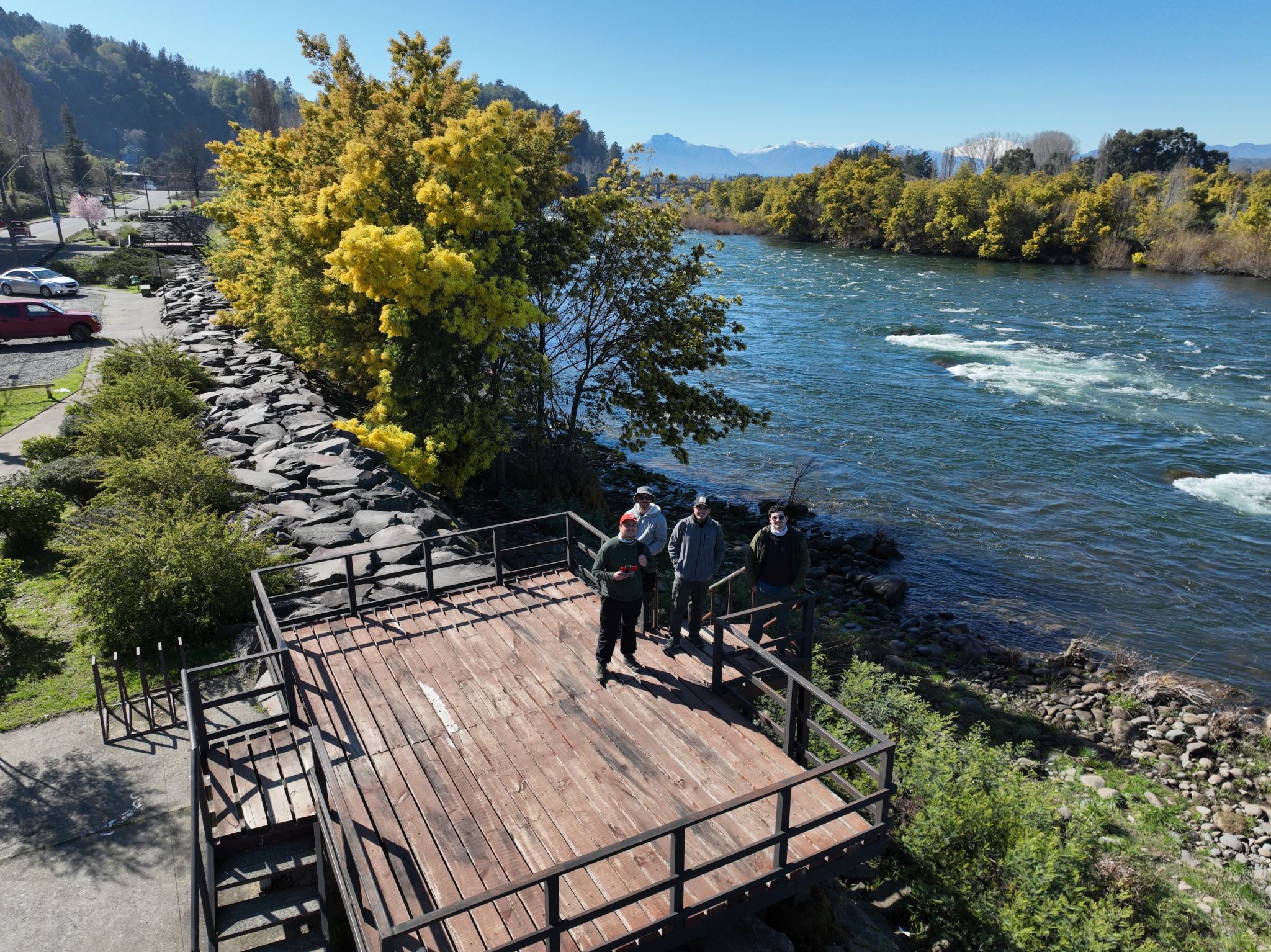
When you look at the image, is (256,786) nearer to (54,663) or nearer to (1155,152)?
(54,663)

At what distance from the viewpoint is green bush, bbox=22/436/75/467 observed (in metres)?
16.1

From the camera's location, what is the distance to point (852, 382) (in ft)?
108

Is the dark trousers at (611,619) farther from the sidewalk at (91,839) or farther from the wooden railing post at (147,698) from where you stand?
the wooden railing post at (147,698)

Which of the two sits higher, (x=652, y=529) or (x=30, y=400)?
(x=652, y=529)

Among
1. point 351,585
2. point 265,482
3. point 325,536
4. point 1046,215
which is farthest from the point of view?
point 1046,215

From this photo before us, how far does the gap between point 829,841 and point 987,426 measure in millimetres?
24353

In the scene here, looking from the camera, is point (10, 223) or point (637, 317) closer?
point (637, 317)

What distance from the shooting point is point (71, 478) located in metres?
14.8

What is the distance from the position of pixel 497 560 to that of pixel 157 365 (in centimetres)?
1413

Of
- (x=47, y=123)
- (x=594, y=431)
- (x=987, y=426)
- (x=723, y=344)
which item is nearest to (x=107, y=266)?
(x=594, y=431)

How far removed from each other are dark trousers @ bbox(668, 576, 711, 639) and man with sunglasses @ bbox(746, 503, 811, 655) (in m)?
0.55

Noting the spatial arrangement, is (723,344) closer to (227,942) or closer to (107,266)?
(227,942)

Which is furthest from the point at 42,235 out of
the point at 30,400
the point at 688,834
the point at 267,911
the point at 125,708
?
the point at 688,834

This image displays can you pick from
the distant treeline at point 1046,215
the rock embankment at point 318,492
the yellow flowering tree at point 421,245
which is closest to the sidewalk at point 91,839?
the rock embankment at point 318,492
